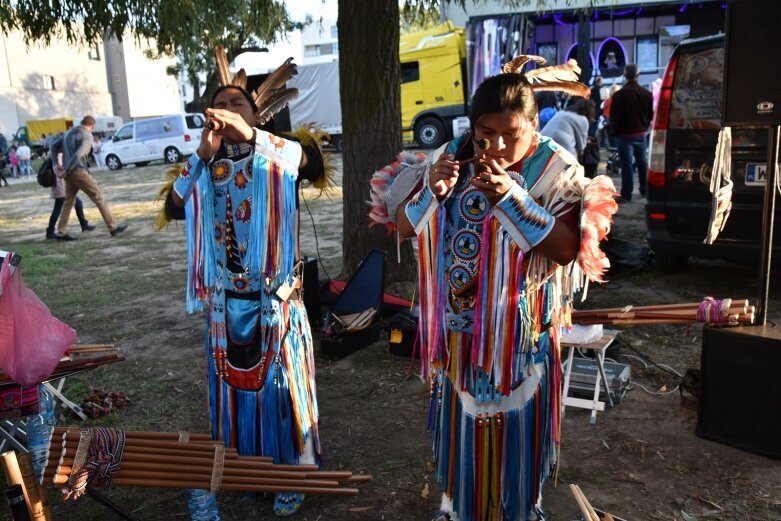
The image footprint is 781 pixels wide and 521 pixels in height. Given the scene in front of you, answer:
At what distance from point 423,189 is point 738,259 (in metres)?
4.00

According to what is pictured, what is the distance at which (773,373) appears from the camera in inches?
122

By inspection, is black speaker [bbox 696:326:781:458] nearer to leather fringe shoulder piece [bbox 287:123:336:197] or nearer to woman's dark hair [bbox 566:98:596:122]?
leather fringe shoulder piece [bbox 287:123:336:197]

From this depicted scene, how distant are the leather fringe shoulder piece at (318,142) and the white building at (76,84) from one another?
32309 millimetres

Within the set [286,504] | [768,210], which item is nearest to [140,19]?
[286,504]

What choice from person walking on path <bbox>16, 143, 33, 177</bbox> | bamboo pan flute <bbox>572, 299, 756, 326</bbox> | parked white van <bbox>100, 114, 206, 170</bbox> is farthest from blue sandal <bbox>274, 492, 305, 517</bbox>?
person walking on path <bbox>16, 143, 33, 177</bbox>

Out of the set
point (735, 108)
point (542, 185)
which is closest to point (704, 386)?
point (735, 108)

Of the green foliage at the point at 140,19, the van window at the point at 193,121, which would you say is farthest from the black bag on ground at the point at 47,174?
the van window at the point at 193,121

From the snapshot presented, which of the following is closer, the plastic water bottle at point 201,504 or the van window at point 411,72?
the plastic water bottle at point 201,504

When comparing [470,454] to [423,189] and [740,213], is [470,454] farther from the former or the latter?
[740,213]

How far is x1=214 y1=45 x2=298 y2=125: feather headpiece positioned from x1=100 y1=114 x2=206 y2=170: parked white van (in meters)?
20.4

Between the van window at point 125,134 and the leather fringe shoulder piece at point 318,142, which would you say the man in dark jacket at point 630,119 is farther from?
the van window at point 125,134

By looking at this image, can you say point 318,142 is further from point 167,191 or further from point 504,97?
point 504,97

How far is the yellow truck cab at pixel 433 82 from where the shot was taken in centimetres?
1858

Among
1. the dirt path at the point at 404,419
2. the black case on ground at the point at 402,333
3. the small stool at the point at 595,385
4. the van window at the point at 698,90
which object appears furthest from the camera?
the van window at the point at 698,90
